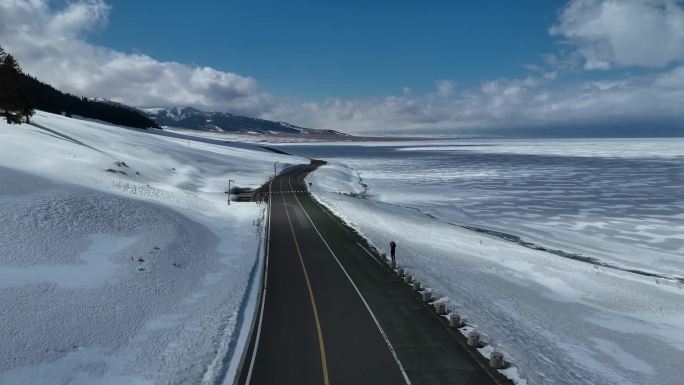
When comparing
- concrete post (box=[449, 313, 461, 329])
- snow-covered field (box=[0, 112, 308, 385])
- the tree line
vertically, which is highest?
the tree line

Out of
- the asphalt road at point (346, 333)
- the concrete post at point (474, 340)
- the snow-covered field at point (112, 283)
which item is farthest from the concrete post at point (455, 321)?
the snow-covered field at point (112, 283)

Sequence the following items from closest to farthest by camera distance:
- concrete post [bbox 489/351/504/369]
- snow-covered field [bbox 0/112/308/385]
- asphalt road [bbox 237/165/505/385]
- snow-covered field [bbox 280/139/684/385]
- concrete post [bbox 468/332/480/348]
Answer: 1. snow-covered field [bbox 0/112/308/385]
2. asphalt road [bbox 237/165/505/385]
3. concrete post [bbox 489/351/504/369]
4. concrete post [bbox 468/332/480/348]
5. snow-covered field [bbox 280/139/684/385]

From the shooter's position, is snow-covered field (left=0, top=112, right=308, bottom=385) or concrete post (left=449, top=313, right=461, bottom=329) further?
concrete post (left=449, top=313, right=461, bottom=329)

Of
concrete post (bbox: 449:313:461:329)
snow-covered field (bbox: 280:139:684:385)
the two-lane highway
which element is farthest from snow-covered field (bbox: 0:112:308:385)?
snow-covered field (bbox: 280:139:684:385)

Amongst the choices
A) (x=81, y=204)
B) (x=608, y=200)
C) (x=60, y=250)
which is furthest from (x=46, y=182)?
(x=608, y=200)

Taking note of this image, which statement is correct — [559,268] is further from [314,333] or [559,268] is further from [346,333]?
[314,333]

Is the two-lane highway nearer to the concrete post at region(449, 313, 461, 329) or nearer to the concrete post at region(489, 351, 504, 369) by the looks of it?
the concrete post at region(449, 313, 461, 329)

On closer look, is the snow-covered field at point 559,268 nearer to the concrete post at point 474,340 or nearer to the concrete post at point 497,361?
the concrete post at point 497,361
